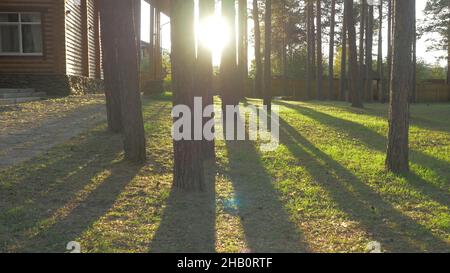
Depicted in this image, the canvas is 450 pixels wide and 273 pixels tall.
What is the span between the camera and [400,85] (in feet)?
25.8

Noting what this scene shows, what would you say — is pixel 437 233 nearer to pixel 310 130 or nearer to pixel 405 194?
pixel 405 194

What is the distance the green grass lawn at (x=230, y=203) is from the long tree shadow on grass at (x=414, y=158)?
5 centimetres

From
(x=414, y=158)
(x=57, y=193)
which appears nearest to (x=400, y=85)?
(x=414, y=158)

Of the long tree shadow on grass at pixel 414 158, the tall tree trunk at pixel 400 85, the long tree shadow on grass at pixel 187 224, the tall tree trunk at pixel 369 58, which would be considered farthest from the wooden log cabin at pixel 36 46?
the tall tree trunk at pixel 369 58

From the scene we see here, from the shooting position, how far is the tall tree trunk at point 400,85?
7.71 metres

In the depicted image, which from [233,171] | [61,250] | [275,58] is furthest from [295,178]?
[275,58]

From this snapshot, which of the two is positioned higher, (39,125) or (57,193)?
(39,125)

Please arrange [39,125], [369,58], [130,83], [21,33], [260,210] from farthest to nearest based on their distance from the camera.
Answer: [369,58] → [21,33] → [39,125] → [130,83] → [260,210]

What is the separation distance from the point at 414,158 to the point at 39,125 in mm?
8726

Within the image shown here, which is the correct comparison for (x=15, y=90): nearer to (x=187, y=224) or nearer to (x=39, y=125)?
(x=39, y=125)

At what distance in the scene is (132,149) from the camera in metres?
8.47

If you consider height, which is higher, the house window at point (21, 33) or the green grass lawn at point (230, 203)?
the house window at point (21, 33)

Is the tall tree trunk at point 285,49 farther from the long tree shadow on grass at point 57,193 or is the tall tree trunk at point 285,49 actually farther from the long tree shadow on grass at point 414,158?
the long tree shadow on grass at point 57,193

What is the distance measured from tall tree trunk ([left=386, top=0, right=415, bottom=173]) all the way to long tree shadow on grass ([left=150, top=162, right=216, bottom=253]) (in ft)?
10.8
